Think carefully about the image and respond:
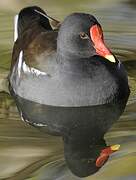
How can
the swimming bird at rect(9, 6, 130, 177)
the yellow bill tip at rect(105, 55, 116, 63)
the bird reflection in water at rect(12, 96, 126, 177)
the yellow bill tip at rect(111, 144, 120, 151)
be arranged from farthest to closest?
the swimming bird at rect(9, 6, 130, 177)
the yellow bill tip at rect(105, 55, 116, 63)
the yellow bill tip at rect(111, 144, 120, 151)
the bird reflection in water at rect(12, 96, 126, 177)

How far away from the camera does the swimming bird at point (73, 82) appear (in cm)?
631

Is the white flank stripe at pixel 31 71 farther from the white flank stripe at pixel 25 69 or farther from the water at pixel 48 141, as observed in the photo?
the water at pixel 48 141

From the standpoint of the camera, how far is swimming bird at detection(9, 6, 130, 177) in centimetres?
631

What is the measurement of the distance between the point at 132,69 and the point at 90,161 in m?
2.18

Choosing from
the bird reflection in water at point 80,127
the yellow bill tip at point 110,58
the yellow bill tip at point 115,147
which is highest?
the yellow bill tip at point 110,58

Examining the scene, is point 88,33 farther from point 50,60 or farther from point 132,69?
point 132,69

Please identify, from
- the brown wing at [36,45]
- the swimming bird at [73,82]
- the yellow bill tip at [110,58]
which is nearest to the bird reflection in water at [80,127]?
the swimming bird at [73,82]

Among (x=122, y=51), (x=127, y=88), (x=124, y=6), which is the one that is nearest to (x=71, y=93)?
(x=127, y=88)

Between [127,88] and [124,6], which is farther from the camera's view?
[124,6]

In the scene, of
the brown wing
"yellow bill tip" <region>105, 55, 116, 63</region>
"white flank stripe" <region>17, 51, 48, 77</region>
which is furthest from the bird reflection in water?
"yellow bill tip" <region>105, 55, 116, 63</region>

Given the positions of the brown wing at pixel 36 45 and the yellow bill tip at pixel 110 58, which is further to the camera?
the brown wing at pixel 36 45

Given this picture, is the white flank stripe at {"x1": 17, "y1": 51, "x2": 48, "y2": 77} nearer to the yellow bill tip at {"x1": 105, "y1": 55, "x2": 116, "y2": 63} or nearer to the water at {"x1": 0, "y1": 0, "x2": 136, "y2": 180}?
the water at {"x1": 0, "y1": 0, "x2": 136, "y2": 180}

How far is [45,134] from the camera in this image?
6.05 meters

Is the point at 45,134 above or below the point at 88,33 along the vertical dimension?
below
